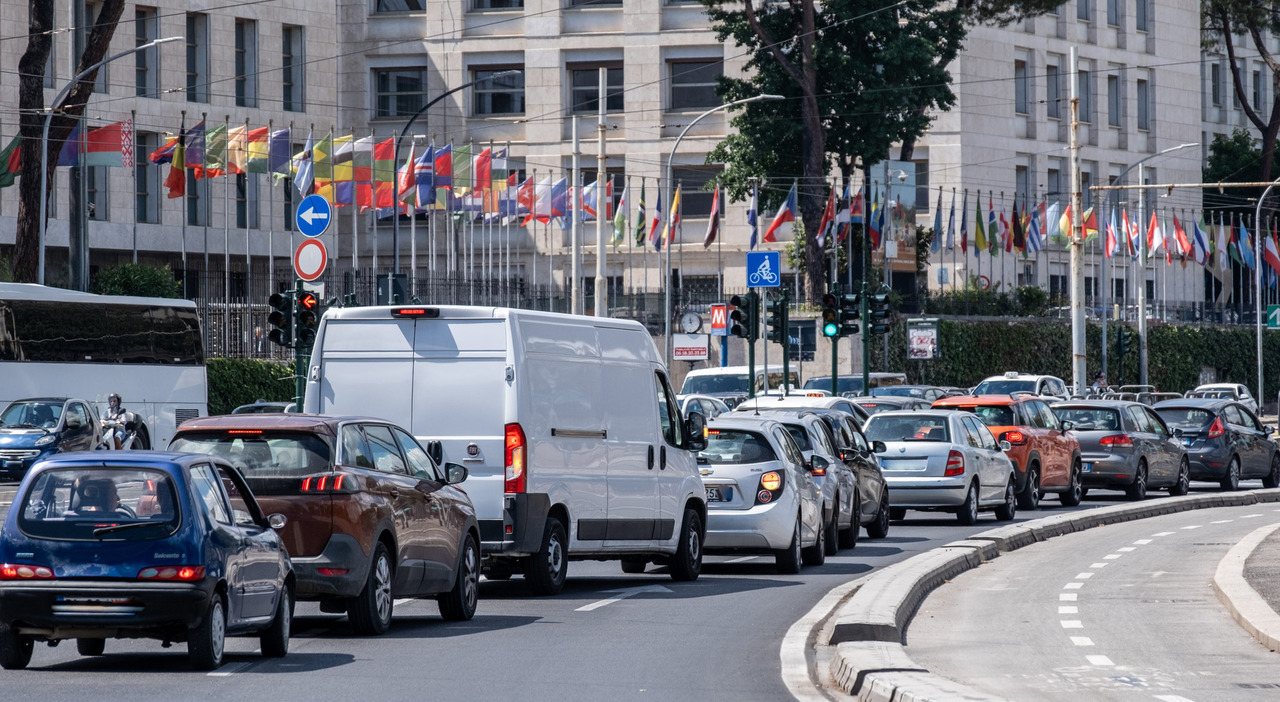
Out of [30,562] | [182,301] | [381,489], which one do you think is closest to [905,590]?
[381,489]

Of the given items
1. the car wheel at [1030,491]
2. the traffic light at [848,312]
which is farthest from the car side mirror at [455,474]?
the traffic light at [848,312]

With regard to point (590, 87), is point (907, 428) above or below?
below

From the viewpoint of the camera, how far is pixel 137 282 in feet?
147

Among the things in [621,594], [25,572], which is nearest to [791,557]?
[621,594]

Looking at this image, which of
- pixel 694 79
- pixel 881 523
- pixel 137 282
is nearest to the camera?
pixel 881 523

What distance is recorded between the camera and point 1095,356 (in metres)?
67.8

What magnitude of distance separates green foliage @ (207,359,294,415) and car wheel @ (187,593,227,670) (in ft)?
107

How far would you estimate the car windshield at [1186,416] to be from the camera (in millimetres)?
36125

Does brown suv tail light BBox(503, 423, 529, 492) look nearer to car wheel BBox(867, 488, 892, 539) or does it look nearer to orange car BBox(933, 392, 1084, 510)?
car wheel BBox(867, 488, 892, 539)

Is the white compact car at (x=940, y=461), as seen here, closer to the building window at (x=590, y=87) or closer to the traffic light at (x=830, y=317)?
the traffic light at (x=830, y=317)

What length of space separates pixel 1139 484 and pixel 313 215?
1511 cm

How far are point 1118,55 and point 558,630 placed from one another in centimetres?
7131

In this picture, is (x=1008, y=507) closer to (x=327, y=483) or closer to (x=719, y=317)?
(x=719, y=317)

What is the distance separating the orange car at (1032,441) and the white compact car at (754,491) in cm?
951
